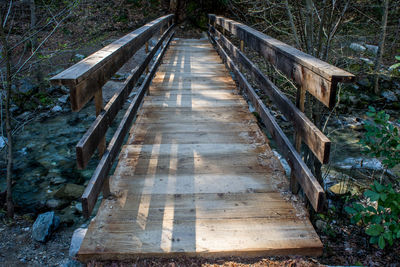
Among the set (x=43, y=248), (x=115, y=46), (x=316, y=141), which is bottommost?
(x=43, y=248)

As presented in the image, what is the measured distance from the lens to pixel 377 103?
419 inches

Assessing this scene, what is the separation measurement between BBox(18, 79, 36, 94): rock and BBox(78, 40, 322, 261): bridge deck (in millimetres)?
7422

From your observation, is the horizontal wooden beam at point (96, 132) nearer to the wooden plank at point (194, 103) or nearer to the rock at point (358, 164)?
the wooden plank at point (194, 103)

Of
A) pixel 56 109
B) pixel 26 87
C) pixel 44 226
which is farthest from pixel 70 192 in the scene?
pixel 26 87

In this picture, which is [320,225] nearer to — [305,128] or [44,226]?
[305,128]

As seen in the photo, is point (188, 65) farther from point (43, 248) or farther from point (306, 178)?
point (306, 178)

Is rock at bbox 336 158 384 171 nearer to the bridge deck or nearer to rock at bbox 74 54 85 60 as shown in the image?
the bridge deck

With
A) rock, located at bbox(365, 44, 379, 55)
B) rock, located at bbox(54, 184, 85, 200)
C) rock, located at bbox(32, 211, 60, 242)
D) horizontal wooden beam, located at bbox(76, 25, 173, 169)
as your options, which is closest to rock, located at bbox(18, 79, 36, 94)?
rock, located at bbox(54, 184, 85, 200)

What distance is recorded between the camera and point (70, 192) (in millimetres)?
6008

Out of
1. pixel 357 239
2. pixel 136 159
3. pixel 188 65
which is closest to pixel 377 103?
pixel 188 65

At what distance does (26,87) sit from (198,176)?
947 centimetres

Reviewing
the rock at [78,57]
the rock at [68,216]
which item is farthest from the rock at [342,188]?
the rock at [78,57]

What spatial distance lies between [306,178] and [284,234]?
0.37 metres

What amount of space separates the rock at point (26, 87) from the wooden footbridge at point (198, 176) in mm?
7735
